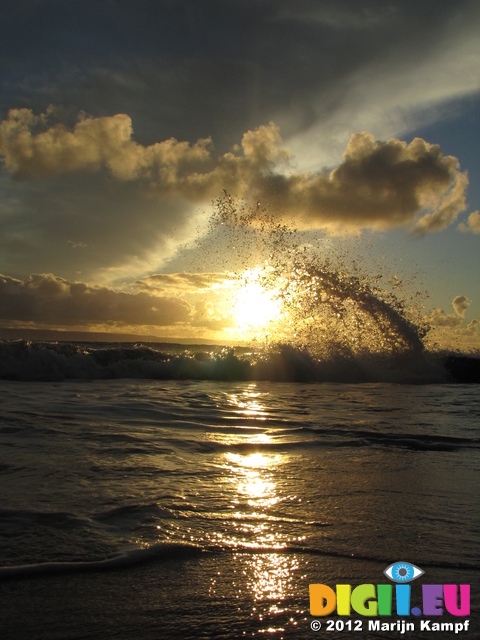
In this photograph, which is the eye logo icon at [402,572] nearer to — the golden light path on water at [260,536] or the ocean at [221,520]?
the ocean at [221,520]

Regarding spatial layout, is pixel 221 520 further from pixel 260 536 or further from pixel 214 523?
pixel 260 536

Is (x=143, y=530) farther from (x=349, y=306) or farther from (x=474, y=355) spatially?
(x=474, y=355)

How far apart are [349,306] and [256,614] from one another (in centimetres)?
1768

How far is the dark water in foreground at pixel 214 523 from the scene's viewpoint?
1927mm

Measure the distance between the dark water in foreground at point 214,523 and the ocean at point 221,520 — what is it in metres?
0.01

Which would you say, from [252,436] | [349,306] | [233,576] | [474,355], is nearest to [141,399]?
[252,436]

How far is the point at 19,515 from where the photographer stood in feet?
9.48

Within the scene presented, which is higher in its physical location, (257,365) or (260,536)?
(257,365)

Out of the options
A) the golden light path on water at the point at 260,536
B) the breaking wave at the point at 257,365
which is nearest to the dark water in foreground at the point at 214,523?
the golden light path on water at the point at 260,536

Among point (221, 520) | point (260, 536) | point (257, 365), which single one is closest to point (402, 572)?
point (260, 536)

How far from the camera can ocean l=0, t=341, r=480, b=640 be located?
6.29ft

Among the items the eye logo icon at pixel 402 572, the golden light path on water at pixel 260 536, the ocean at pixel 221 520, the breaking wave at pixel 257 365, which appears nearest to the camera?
the ocean at pixel 221 520

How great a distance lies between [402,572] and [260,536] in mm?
740

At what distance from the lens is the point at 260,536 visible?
105 inches
